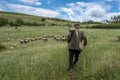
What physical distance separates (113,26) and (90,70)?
6139 centimetres

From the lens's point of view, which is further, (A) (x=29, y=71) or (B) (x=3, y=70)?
(B) (x=3, y=70)

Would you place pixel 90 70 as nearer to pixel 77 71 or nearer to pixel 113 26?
pixel 77 71

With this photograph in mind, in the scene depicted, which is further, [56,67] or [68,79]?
[56,67]

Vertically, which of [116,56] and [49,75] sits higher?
[116,56]

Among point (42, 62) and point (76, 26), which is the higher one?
point (76, 26)

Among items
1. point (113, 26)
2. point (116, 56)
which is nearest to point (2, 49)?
point (116, 56)

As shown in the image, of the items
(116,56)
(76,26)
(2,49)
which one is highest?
(76,26)

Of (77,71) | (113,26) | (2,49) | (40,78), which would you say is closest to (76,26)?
(77,71)

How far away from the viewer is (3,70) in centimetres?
948

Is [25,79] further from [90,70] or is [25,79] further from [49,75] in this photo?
[90,70]

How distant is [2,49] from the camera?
2019cm

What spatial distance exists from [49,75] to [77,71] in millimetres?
1238

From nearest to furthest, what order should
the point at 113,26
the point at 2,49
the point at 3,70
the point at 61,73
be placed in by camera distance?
the point at 61,73 < the point at 3,70 < the point at 2,49 < the point at 113,26

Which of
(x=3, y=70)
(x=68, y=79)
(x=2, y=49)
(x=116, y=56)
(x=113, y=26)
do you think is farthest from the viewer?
(x=113, y=26)
